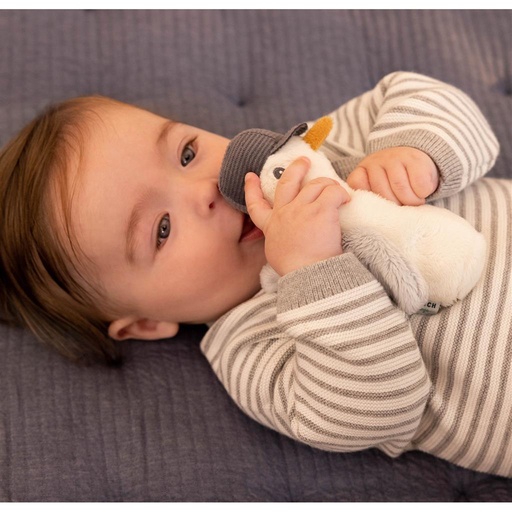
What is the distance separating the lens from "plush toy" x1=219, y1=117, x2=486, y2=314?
844mm

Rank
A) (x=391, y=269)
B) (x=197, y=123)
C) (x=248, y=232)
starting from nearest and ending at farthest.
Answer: (x=391, y=269) → (x=248, y=232) → (x=197, y=123)

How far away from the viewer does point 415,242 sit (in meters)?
0.85

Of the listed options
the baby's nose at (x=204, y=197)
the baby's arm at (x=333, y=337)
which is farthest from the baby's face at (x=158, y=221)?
the baby's arm at (x=333, y=337)

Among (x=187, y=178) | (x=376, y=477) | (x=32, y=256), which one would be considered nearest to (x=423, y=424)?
(x=376, y=477)

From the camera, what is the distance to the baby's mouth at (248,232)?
1.05m

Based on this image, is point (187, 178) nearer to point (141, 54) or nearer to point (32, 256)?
point (32, 256)

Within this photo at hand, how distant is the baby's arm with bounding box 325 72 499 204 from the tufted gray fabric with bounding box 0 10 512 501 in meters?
0.25

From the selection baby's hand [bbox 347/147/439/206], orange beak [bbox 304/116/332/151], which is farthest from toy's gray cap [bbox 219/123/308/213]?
baby's hand [bbox 347/147/439/206]

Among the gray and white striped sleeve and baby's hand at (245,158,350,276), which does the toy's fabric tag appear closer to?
the gray and white striped sleeve

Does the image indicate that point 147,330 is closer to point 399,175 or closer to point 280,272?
point 280,272

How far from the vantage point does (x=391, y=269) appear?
842 millimetres

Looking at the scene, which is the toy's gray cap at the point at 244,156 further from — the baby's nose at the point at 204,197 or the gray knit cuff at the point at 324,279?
the gray knit cuff at the point at 324,279

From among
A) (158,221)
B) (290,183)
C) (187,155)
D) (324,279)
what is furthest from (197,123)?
(324,279)

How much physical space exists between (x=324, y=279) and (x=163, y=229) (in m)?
0.30
